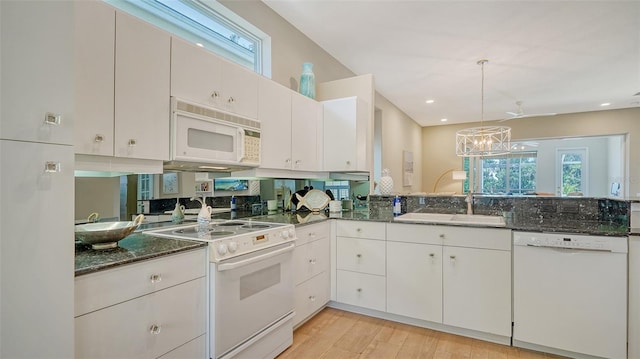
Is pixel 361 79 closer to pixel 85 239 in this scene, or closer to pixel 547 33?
pixel 547 33

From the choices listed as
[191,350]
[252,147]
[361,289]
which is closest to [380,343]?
[361,289]

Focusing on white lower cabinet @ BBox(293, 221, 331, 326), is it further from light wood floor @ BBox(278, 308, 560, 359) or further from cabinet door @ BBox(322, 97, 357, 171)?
cabinet door @ BBox(322, 97, 357, 171)

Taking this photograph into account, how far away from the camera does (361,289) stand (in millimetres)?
2645

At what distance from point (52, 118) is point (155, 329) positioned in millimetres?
926

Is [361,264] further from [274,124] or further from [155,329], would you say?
[155,329]

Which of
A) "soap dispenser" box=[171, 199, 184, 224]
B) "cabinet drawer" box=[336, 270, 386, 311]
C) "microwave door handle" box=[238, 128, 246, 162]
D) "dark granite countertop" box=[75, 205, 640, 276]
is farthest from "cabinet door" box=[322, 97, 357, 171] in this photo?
"soap dispenser" box=[171, 199, 184, 224]

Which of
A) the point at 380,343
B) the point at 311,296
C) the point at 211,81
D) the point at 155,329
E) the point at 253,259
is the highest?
the point at 211,81

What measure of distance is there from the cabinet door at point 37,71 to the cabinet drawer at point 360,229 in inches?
80.2

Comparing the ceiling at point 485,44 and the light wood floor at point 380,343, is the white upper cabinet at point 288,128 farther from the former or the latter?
the light wood floor at point 380,343

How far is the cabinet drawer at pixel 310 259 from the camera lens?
2338mm

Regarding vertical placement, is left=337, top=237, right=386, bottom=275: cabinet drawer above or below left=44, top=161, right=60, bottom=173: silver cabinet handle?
below

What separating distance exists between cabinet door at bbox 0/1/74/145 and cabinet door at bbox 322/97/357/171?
87.2 inches

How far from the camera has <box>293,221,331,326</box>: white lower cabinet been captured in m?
2.34

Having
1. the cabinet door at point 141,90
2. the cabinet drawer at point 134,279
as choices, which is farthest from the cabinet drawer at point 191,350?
the cabinet door at point 141,90
